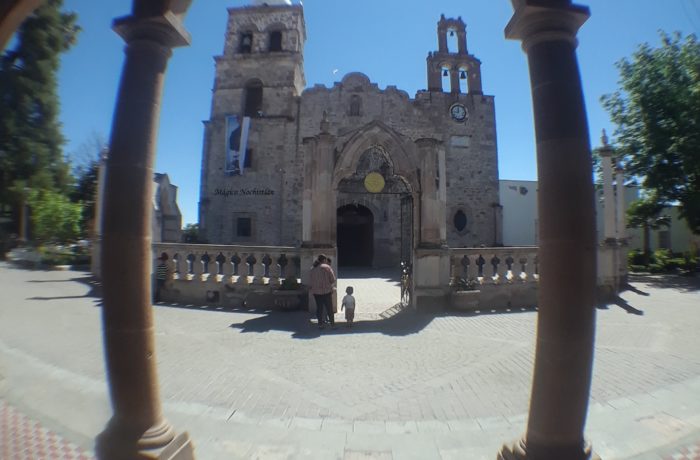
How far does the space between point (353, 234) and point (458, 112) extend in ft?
38.8

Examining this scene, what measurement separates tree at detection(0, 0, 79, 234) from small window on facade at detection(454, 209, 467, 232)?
2188 centimetres

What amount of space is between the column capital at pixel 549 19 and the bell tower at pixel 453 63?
23.2 metres

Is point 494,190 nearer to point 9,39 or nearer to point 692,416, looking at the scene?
point 692,416

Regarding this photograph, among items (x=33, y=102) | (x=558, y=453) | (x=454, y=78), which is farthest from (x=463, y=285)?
(x=454, y=78)

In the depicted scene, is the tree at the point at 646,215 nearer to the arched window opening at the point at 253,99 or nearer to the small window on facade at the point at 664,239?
the small window on facade at the point at 664,239

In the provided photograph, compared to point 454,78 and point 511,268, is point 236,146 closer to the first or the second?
point 454,78

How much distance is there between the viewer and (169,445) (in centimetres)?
243

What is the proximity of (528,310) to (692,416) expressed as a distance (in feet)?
17.9

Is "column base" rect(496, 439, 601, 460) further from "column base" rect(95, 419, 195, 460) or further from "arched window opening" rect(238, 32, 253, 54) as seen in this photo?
"arched window opening" rect(238, 32, 253, 54)

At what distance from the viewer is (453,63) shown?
24.0 metres

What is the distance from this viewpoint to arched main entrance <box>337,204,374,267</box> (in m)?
22.7

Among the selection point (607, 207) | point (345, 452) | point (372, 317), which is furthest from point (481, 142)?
point (345, 452)

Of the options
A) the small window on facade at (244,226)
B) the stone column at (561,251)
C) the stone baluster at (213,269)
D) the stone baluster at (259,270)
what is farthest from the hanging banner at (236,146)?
the stone column at (561,251)

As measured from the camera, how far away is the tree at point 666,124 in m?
17.0
